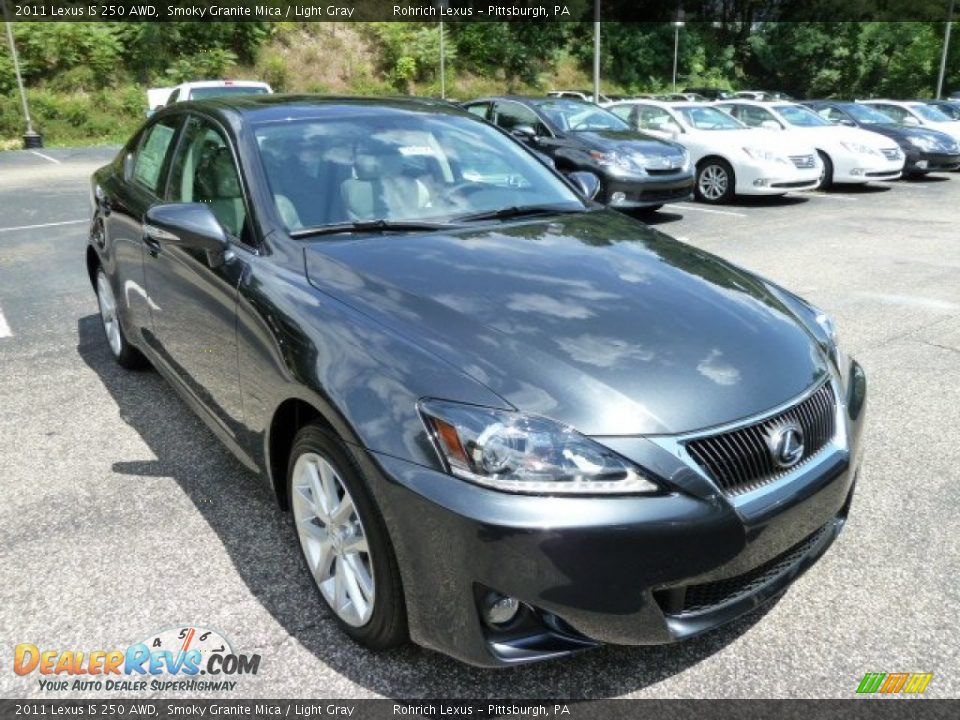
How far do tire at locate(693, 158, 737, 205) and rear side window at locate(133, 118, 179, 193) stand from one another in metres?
9.24

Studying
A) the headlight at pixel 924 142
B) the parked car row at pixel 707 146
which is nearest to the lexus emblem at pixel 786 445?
the parked car row at pixel 707 146

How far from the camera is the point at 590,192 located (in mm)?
4059

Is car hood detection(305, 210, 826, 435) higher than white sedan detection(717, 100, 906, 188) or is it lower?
higher

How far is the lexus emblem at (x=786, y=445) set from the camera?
2.18 m

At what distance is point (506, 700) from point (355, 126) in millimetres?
2363

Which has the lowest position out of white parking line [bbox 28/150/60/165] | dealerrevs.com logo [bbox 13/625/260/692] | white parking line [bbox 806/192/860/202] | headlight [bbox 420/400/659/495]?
white parking line [bbox 806/192/860/202]

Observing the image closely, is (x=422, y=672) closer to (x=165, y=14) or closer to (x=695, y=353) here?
(x=695, y=353)

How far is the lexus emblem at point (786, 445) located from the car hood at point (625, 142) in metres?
8.63

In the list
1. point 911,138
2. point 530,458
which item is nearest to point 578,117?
point 911,138

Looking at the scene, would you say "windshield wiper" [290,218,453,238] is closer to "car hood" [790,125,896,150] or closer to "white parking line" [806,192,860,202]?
"white parking line" [806,192,860,202]

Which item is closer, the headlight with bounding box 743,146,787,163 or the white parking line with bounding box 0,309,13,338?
the white parking line with bounding box 0,309,13,338

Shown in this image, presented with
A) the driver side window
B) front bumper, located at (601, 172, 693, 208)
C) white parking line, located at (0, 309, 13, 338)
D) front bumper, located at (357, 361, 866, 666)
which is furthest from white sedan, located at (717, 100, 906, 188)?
front bumper, located at (357, 361, 866, 666)

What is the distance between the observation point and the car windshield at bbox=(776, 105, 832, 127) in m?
14.0

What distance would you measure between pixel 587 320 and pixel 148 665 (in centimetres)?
167
